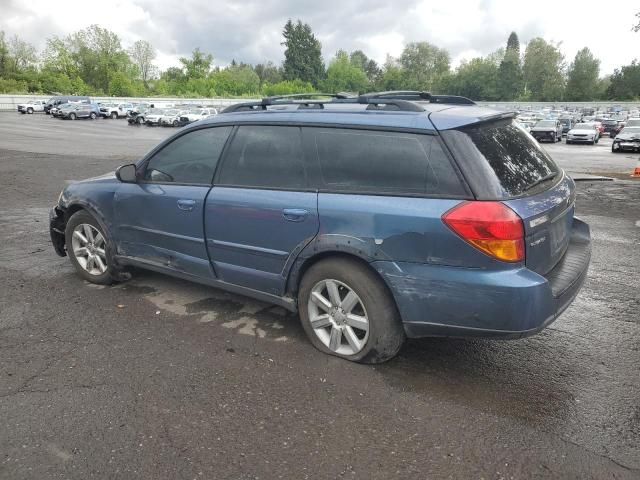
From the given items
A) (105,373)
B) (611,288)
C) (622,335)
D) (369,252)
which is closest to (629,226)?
(611,288)

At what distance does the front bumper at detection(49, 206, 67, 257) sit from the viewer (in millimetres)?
5316

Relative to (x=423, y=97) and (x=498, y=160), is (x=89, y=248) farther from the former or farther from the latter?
(x=498, y=160)

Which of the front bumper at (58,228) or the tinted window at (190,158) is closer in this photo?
the tinted window at (190,158)

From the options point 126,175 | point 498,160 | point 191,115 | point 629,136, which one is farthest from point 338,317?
point 191,115

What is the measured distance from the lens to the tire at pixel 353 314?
329cm

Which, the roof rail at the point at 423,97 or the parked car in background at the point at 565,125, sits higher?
the roof rail at the point at 423,97

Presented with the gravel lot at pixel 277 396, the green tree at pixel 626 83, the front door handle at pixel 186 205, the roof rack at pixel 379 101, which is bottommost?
the gravel lot at pixel 277 396

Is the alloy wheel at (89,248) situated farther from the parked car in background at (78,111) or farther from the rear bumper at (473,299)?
the parked car in background at (78,111)

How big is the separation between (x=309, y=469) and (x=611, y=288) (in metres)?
3.84

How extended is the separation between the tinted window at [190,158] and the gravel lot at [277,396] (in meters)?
1.12

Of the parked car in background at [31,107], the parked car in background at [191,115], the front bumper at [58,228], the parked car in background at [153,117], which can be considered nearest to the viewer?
the front bumper at [58,228]

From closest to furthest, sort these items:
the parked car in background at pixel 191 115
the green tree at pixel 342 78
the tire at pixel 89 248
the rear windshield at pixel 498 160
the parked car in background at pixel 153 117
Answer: the rear windshield at pixel 498 160 → the tire at pixel 89 248 → the parked car in background at pixel 191 115 → the parked car in background at pixel 153 117 → the green tree at pixel 342 78

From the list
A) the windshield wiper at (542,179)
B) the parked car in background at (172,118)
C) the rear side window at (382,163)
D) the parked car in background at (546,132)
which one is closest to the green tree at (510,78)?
the parked car in background at (546,132)

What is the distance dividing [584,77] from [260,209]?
11050cm
